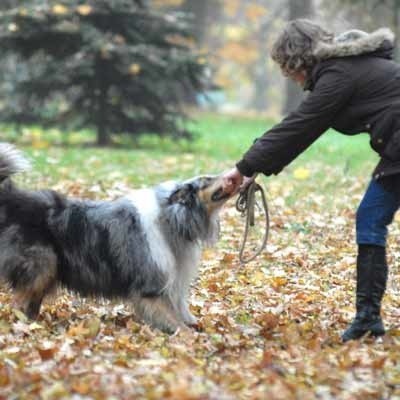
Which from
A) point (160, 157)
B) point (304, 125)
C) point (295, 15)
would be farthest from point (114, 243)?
point (295, 15)

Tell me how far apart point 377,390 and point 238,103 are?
249 feet

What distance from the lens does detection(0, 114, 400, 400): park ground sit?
4316mm

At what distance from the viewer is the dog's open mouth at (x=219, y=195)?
5.84m

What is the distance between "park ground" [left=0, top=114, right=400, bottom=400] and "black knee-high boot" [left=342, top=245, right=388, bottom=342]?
0.42ft

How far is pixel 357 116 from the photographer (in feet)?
17.3

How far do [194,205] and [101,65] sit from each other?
40.9ft

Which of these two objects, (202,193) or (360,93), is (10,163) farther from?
(360,93)

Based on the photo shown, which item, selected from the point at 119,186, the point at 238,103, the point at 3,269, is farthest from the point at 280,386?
the point at 238,103

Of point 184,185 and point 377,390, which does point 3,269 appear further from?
point 377,390

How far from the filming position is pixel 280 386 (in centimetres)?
429

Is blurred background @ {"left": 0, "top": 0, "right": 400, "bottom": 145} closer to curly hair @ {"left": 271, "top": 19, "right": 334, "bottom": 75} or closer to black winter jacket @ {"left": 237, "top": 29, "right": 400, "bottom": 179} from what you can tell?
curly hair @ {"left": 271, "top": 19, "right": 334, "bottom": 75}

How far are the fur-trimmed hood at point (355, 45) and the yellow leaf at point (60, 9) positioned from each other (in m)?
12.8

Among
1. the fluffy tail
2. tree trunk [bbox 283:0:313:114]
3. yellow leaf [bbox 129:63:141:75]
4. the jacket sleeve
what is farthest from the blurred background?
the jacket sleeve

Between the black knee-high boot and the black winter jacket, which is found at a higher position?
the black winter jacket
